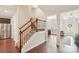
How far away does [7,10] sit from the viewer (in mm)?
3219

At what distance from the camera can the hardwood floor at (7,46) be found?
3221 millimetres

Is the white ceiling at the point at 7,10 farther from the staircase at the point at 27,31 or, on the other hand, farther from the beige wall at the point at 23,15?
the staircase at the point at 27,31

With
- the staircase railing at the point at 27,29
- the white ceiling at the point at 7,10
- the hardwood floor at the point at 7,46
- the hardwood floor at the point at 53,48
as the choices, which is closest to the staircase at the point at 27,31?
the staircase railing at the point at 27,29

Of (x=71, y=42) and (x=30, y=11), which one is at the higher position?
(x=30, y=11)

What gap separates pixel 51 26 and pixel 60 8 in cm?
43

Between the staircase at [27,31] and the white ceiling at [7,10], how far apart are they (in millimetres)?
373

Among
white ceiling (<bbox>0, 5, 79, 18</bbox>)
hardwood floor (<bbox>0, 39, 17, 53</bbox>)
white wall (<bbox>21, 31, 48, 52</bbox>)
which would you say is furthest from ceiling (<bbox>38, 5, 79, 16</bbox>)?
hardwood floor (<bbox>0, 39, 17, 53</bbox>)

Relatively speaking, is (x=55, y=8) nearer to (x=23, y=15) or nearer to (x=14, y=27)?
(x=23, y=15)

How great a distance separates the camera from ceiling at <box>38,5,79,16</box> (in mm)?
3225

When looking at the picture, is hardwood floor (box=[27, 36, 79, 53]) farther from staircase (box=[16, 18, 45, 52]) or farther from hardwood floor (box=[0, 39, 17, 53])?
hardwood floor (box=[0, 39, 17, 53])

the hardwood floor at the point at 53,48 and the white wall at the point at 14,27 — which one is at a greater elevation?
the white wall at the point at 14,27
